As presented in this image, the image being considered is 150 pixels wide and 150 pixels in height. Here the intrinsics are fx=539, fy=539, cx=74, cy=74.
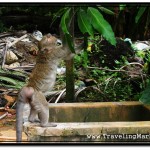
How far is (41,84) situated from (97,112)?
0.66 meters

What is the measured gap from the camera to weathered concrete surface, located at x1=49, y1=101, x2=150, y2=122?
475cm

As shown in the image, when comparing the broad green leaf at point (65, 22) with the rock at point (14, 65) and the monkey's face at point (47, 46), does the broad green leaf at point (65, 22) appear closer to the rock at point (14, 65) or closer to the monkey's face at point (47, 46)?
the monkey's face at point (47, 46)

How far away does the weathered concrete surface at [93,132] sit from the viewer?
3.99 m

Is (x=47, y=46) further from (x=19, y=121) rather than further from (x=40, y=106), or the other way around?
(x=19, y=121)

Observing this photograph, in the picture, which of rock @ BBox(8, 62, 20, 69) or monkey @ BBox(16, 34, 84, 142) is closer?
monkey @ BBox(16, 34, 84, 142)

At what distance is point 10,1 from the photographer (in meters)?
4.60

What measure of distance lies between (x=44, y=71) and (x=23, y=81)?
1.79 meters

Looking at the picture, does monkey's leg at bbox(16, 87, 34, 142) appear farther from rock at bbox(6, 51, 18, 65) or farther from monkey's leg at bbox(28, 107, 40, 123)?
rock at bbox(6, 51, 18, 65)

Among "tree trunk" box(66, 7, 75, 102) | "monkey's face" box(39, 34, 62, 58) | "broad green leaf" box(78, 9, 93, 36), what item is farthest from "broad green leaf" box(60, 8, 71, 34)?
"tree trunk" box(66, 7, 75, 102)

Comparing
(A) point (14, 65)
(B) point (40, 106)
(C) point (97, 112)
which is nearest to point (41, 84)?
(B) point (40, 106)

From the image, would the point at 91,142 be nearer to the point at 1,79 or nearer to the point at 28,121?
the point at 28,121

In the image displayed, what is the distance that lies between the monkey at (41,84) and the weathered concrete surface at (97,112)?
1.02ft

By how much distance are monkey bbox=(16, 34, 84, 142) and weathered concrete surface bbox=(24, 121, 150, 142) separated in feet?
0.32

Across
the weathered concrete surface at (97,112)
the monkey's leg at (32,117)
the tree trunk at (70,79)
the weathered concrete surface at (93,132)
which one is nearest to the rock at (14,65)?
the tree trunk at (70,79)
